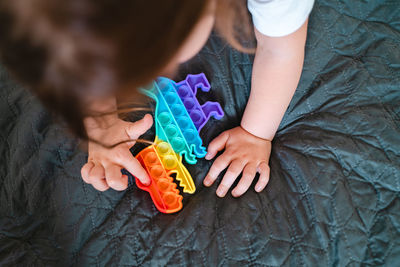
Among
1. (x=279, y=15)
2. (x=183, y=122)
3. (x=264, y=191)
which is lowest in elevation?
(x=264, y=191)

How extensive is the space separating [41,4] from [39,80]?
0.08 metres

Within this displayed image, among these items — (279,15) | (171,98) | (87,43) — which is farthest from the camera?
(171,98)

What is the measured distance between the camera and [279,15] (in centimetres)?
57

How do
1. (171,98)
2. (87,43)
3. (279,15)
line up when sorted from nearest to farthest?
(87,43) < (279,15) < (171,98)

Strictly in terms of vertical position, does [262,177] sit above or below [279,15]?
below

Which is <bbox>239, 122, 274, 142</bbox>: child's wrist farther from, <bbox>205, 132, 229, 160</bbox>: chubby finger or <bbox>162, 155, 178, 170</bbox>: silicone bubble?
<bbox>162, 155, 178, 170</bbox>: silicone bubble

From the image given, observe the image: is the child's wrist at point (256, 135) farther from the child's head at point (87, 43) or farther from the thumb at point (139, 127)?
the child's head at point (87, 43)

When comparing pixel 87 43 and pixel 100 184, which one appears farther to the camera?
pixel 100 184

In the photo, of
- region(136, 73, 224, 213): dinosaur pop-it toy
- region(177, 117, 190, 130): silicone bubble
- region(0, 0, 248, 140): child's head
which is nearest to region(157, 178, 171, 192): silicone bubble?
region(136, 73, 224, 213): dinosaur pop-it toy

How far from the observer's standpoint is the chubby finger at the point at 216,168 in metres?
0.64

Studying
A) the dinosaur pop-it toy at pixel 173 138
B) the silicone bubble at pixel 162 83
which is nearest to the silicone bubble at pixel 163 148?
the dinosaur pop-it toy at pixel 173 138

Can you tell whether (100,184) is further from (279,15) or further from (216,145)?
(279,15)

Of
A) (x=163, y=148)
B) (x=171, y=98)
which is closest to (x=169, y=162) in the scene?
(x=163, y=148)

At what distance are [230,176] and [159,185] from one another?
14 centimetres
